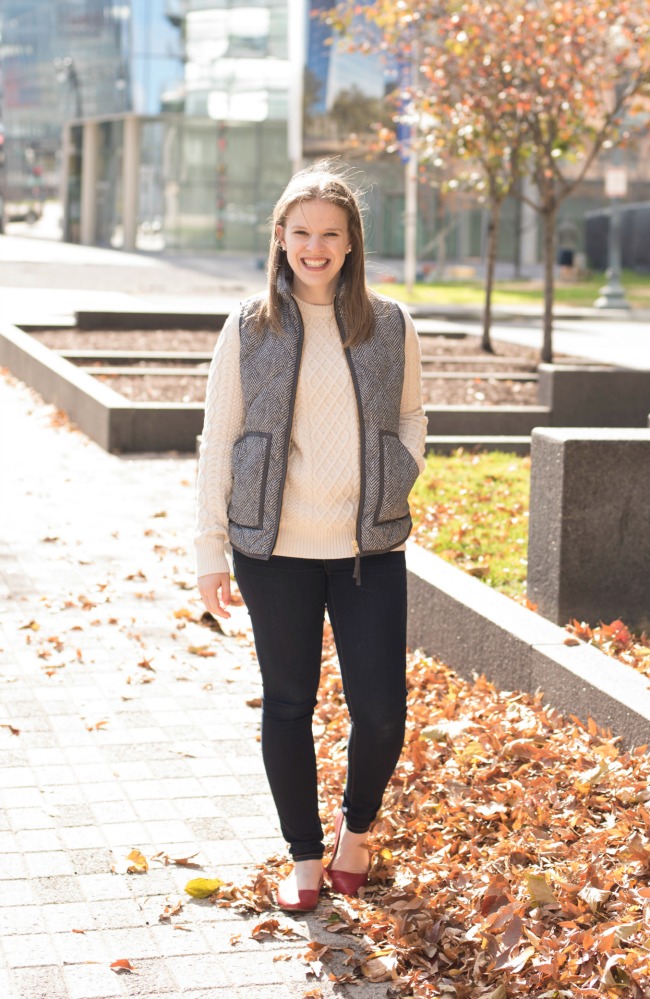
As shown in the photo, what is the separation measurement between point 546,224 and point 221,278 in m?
21.2

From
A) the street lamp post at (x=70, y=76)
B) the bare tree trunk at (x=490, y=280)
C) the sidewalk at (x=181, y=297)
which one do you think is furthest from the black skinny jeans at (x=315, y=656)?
the street lamp post at (x=70, y=76)

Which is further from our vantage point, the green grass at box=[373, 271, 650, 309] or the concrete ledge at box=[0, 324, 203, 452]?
the green grass at box=[373, 271, 650, 309]

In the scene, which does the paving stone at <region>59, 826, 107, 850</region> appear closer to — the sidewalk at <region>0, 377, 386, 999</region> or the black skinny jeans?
the sidewalk at <region>0, 377, 386, 999</region>

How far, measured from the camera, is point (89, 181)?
183 feet

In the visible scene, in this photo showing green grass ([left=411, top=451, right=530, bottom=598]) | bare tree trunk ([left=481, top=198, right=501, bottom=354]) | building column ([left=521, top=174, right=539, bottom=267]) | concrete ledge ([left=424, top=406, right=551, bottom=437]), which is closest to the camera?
green grass ([left=411, top=451, right=530, bottom=598])

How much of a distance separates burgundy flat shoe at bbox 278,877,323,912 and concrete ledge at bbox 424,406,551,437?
7.60m

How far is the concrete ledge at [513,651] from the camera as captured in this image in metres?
4.93

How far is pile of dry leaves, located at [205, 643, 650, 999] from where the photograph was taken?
3.72 metres

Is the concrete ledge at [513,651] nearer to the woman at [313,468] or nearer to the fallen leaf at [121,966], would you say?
the woman at [313,468]

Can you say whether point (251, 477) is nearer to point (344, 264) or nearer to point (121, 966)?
point (344, 264)

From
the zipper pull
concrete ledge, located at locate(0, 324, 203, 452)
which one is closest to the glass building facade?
concrete ledge, located at locate(0, 324, 203, 452)

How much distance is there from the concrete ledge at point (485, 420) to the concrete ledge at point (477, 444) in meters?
0.51

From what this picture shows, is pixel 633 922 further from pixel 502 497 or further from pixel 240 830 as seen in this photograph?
pixel 502 497

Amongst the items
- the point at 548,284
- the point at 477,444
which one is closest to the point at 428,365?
the point at 548,284
